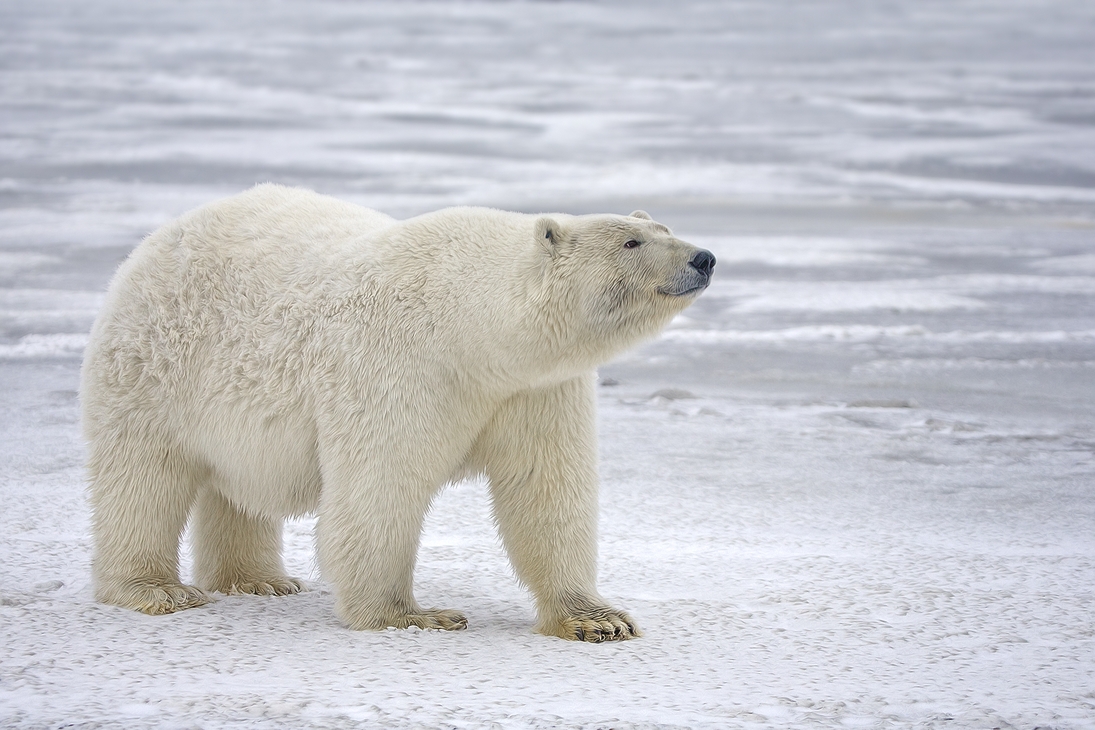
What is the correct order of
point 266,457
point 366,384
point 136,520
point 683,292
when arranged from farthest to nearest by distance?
point 136,520, point 266,457, point 366,384, point 683,292

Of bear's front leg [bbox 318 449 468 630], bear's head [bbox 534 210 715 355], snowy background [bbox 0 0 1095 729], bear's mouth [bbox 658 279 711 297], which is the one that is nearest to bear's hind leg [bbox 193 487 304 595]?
snowy background [bbox 0 0 1095 729]

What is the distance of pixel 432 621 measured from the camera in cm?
346

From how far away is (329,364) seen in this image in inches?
138

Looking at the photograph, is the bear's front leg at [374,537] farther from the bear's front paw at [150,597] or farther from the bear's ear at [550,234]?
the bear's ear at [550,234]

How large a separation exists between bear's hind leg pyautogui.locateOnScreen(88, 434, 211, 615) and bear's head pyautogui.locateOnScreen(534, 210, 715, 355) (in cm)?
128

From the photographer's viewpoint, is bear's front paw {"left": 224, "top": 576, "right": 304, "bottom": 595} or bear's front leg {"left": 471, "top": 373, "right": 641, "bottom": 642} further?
bear's front paw {"left": 224, "top": 576, "right": 304, "bottom": 595}

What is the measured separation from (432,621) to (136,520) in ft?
3.07

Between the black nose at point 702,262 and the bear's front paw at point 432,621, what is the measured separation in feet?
3.70

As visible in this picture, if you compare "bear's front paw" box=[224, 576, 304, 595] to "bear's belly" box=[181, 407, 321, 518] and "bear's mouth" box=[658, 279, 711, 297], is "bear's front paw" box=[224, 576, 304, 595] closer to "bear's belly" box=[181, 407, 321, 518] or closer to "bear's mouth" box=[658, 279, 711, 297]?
"bear's belly" box=[181, 407, 321, 518]

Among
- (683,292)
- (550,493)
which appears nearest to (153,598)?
(550,493)

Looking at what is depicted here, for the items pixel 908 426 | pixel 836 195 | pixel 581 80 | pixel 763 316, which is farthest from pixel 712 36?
pixel 908 426

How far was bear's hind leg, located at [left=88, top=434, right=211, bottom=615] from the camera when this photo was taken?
369cm

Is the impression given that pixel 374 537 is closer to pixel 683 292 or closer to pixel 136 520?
pixel 136 520

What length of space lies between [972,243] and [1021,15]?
2812 cm
